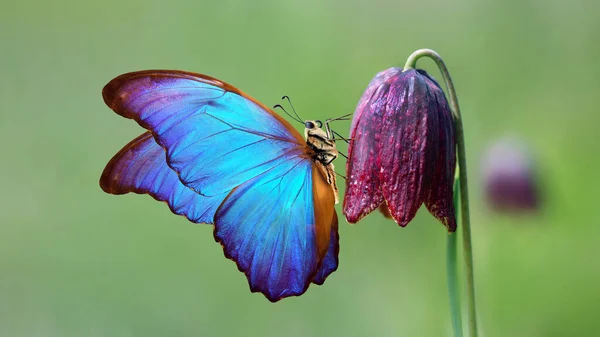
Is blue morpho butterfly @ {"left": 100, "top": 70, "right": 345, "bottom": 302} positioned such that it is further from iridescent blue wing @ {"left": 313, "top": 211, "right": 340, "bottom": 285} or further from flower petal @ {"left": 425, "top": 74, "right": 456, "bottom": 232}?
flower petal @ {"left": 425, "top": 74, "right": 456, "bottom": 232}

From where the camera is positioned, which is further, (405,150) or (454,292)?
(405,150)

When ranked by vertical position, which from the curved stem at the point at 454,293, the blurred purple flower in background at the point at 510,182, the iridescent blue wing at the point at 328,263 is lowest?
the curved stem at the point at 454,293

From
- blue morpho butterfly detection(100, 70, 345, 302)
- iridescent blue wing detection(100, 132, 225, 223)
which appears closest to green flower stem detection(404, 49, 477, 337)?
blue morpho butterfly detection(100, 70, 345, 302)

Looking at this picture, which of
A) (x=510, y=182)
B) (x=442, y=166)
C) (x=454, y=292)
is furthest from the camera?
(x=510, y=182)

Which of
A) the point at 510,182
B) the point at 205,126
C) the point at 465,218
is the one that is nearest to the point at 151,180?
the point at 205,126

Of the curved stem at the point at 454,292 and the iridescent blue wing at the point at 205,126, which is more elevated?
the iridescent blue wing at the point at 205,126

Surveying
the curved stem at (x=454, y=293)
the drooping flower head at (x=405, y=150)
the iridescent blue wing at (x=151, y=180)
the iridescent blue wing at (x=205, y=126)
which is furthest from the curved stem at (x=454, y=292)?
the iridescent blue wing at (x=151, y=180)

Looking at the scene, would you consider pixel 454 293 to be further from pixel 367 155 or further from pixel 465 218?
pixel 367 155

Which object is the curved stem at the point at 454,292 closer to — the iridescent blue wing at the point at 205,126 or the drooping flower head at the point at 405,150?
the drooping flower head at the point at 405,150
